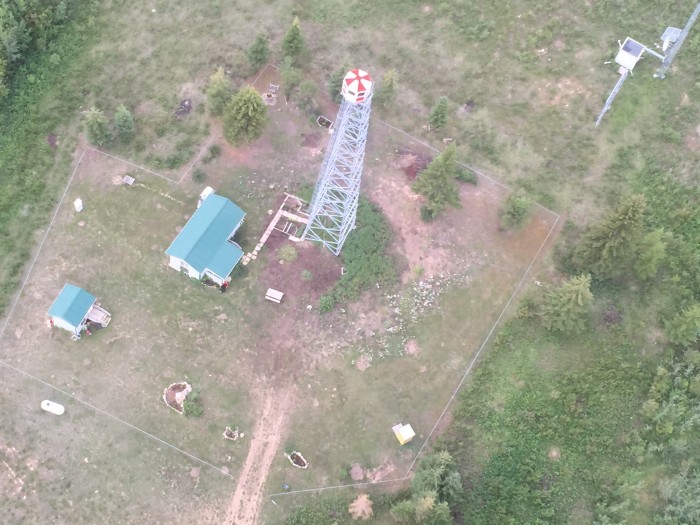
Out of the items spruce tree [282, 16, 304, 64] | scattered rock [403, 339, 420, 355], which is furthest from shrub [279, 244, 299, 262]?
spruce tree [282, 16, 304, 64]

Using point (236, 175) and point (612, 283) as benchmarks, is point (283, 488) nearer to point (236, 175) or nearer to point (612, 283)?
point (236, 175)

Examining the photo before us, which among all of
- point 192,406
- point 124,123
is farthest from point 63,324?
point 124,123

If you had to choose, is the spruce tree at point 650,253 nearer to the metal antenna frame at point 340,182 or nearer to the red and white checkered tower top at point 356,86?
the metal antenna frame at point 340,182

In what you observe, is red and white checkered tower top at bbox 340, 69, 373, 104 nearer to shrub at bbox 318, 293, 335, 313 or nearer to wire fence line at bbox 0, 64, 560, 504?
shrub at bbox 318, 293, 335, 313

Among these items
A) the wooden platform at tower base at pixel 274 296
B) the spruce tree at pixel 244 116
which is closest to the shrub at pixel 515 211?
the wooden platform at tower base at pixel 274 296

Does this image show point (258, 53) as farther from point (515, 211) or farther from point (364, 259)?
point (515, 211)

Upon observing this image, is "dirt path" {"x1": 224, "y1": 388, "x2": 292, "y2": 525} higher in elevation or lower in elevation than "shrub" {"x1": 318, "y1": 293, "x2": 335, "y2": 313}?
lower

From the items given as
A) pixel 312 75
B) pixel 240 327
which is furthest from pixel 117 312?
pixel 312 75
